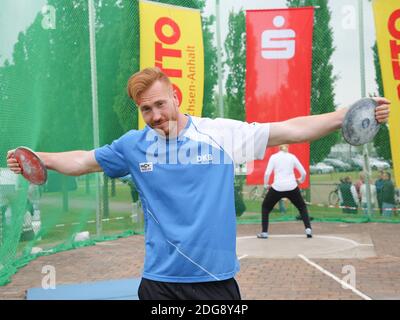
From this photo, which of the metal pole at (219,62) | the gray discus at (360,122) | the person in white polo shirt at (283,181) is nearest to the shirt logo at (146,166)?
the gray discus at (360,122)

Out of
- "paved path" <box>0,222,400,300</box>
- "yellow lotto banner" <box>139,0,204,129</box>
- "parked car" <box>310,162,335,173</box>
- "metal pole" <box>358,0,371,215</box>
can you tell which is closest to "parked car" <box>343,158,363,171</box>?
"parked car" <box>310,162,335,173</box>

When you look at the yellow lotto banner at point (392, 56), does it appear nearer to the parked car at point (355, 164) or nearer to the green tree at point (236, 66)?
the parked car at point (355, 164)

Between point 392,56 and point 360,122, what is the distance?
9211 millimetres

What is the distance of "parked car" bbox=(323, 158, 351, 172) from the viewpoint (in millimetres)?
14930

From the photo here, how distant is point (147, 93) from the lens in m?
2.67

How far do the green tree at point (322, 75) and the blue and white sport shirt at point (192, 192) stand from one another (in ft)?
40.1

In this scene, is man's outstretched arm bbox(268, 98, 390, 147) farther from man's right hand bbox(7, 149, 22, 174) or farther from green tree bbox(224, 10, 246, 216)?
green tree bbox(224, 10, 246, 216)

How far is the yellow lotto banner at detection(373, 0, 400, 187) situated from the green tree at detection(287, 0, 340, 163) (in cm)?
362

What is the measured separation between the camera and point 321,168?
1529 cm

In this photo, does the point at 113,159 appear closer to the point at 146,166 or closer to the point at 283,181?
the point at 146,166

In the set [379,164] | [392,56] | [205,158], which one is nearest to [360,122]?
[205,158]

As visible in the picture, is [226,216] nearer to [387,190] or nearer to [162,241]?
[162,241]
